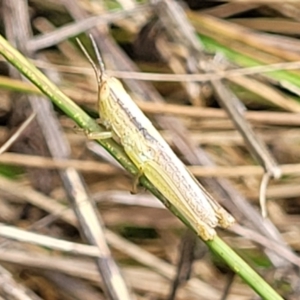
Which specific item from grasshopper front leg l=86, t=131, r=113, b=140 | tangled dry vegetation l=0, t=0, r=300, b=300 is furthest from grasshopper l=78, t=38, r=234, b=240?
tangled dry vegetation l=0, t=0, r=300, b=300

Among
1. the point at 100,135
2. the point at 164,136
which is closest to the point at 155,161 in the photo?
the point at 100,135

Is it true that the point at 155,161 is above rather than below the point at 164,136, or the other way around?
below

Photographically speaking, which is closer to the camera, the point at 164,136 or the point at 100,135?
the point at 100,135

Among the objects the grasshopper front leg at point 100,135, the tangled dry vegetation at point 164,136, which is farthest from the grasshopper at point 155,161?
the tangled dry vegetation at point 164,136

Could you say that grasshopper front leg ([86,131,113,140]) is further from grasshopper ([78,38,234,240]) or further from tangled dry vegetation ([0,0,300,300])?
tangled dry vegetation ([0,0,300,300])

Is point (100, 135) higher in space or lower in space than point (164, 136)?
lower

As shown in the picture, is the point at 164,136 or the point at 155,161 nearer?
the point at 155,161

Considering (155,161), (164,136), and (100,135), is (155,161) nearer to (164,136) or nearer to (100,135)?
(100,135)

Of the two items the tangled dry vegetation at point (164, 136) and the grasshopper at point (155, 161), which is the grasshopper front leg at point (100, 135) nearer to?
the grasshopper at point (155, 161)
